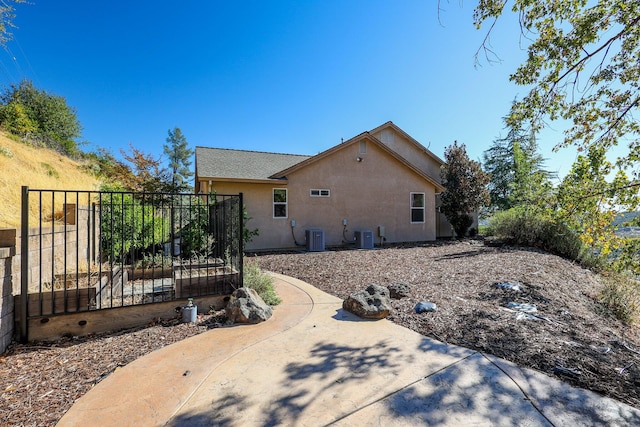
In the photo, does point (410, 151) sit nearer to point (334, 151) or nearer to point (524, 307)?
point (334, 151)

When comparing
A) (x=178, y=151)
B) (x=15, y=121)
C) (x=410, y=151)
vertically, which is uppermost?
(x=178, y=151)

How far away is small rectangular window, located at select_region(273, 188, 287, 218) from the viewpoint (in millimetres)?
11539

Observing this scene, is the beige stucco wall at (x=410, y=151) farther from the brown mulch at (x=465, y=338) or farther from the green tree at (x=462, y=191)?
the brown mulch at (x=465, y=338)

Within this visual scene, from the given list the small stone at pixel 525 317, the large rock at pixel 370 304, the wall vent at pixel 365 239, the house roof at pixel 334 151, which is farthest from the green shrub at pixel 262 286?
the wall vent at pixel 365 239

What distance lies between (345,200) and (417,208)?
14.5ft

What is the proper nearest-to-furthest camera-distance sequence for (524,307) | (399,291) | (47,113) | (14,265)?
1. (14,265)
2. (524,307)
3. (399,291)
4. (47,113)

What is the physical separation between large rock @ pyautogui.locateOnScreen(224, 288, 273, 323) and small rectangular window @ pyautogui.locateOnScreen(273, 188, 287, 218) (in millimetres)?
7337

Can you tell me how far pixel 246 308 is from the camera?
4.02m

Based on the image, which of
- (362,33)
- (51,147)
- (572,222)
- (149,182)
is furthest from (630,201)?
(51,147)

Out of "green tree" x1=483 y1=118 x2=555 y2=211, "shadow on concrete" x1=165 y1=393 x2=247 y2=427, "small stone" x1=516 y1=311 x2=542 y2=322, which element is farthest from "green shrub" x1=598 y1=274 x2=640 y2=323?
"green tree" x1=483 y1=118 x2=555 y2=211

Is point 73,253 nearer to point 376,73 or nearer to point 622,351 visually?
point 622,351

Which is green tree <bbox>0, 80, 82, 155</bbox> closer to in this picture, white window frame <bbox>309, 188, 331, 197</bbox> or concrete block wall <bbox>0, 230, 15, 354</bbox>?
white window frame <bbox>309, 188, 331, 197</bbox>

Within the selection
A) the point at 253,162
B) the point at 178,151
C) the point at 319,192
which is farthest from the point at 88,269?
the point at 178,151

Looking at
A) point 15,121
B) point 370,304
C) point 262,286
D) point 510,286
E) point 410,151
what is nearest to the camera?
point 370,304
